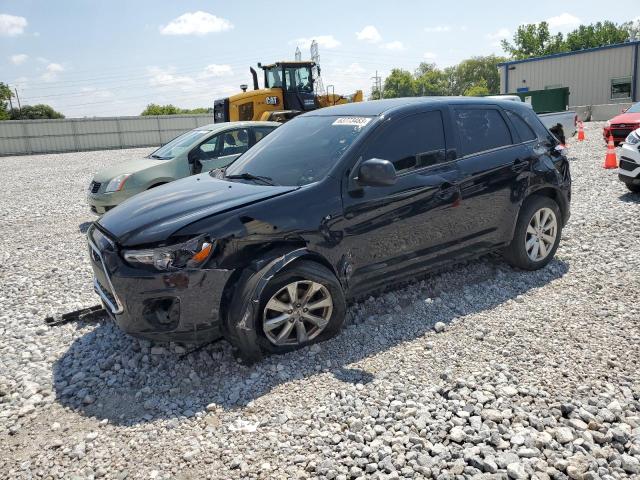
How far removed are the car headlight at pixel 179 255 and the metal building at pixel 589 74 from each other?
36.2 metres

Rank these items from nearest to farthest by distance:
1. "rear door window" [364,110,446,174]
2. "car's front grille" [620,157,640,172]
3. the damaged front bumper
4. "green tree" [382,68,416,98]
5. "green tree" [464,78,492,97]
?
the damaged front bumper < "rear door window" [364,110,446,174] < "car's front grille" [620,157,640,172] < "green tree" [464,78,492,97] < "green tree" [382,68,416,98]

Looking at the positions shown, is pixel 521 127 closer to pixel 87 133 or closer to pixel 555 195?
pixel 555 195

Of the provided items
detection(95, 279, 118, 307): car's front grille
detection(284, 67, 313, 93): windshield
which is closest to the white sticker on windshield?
detection(95, 279, 118, 307): car's front grille

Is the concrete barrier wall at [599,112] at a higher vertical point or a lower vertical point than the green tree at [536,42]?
lower

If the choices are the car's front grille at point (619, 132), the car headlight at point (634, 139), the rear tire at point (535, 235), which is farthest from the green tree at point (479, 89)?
the rear tire at point (535, 235)

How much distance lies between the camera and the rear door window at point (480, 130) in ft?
15.5

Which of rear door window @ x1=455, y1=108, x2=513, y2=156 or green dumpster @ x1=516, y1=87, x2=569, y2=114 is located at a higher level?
green dumpster @ x1=516, y1=87, x2=569, y2=114

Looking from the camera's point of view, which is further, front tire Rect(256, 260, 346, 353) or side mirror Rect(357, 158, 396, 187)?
side mirror Rect(357, 158, 396, 187)

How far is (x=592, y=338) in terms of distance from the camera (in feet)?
12.4

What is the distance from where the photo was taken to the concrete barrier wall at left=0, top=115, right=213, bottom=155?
34656mm

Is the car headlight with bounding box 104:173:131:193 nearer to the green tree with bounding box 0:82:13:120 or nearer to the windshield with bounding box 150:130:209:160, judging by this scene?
the windshield with bounding box 150:130:209:160

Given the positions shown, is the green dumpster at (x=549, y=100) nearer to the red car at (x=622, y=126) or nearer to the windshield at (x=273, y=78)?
the red car at (x=622, y=126)

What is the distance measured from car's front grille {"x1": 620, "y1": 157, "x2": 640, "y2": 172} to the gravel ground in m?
3.55

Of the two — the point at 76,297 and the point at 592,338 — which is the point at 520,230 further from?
the point at 76,297
